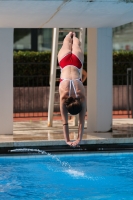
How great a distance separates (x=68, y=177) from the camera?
9.94 metres

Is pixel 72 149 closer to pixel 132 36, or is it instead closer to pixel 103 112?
pixel 103 112

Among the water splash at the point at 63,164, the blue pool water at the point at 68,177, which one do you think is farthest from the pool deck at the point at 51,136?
the blue pool water at the point at 68,177

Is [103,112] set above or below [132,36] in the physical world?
below

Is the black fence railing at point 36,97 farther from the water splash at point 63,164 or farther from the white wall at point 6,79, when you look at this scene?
the water splash at point 63,164

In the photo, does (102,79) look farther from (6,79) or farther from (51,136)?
(6,79)

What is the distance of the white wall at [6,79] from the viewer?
505 inches

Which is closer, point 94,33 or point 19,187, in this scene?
point 19,187

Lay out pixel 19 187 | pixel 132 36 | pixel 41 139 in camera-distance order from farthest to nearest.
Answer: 1. pixel 132 36
2. pixel 41 139
3. pixel 19 187

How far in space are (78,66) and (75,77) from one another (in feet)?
0.80

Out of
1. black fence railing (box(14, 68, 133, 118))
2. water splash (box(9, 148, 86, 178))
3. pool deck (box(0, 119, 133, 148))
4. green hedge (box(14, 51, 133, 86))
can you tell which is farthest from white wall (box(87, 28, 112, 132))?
green hedge (box(14, 51, 133, 86))

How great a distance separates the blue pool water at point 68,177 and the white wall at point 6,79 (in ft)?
5.24

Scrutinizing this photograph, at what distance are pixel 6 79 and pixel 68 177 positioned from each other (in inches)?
148

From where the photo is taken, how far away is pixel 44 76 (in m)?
20.8

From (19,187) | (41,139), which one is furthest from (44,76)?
(19,187)
